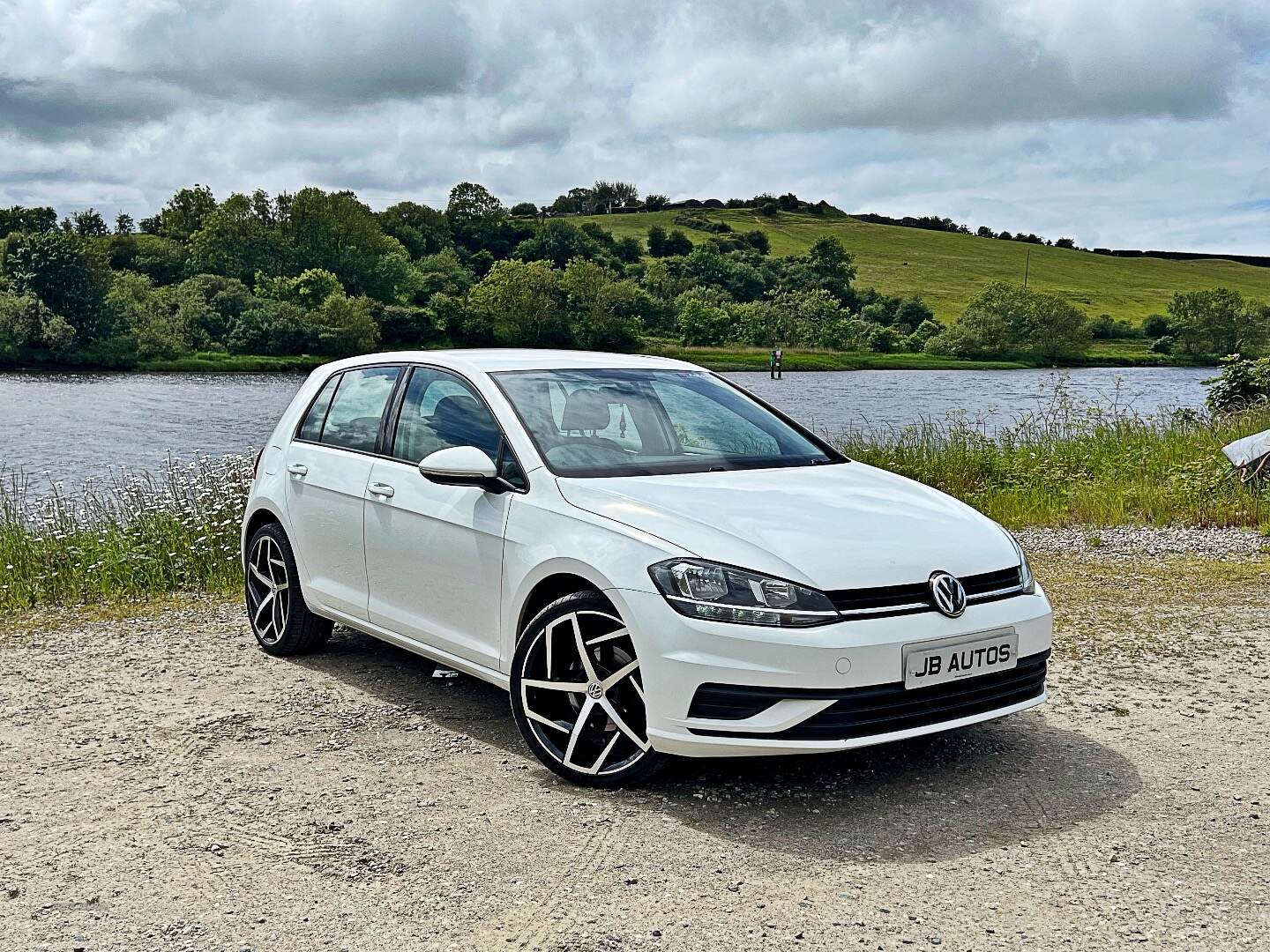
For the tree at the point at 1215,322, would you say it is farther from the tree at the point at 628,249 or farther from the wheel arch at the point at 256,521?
the wheel arch at the point at 256,521

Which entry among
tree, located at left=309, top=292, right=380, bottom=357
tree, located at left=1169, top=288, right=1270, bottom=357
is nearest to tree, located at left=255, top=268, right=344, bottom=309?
tree, located at left=309, top=292, right=380, bottom=357

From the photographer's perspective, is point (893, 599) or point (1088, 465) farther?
point (1088, 465)

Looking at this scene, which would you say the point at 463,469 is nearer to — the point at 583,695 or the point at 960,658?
the point at 583,695

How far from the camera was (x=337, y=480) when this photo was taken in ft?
19.7

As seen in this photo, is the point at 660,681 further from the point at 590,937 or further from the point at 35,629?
the point at 35,629

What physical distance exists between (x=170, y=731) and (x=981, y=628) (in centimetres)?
355

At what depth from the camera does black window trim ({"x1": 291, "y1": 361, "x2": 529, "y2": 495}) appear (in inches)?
201

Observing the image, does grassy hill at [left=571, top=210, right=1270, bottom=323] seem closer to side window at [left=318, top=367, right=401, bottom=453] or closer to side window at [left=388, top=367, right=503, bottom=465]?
side window at [left=318, top=367, right=401, bottom=453]

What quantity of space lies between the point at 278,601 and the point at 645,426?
100.0 inches

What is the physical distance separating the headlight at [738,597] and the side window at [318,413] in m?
2.93

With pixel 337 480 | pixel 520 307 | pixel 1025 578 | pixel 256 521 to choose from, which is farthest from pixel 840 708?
pixel 520 307

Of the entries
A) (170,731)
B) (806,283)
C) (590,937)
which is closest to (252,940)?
(590,937)

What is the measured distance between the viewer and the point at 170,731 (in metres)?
5.45

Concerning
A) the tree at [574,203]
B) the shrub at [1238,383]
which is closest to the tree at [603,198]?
the tree at [574,203]
